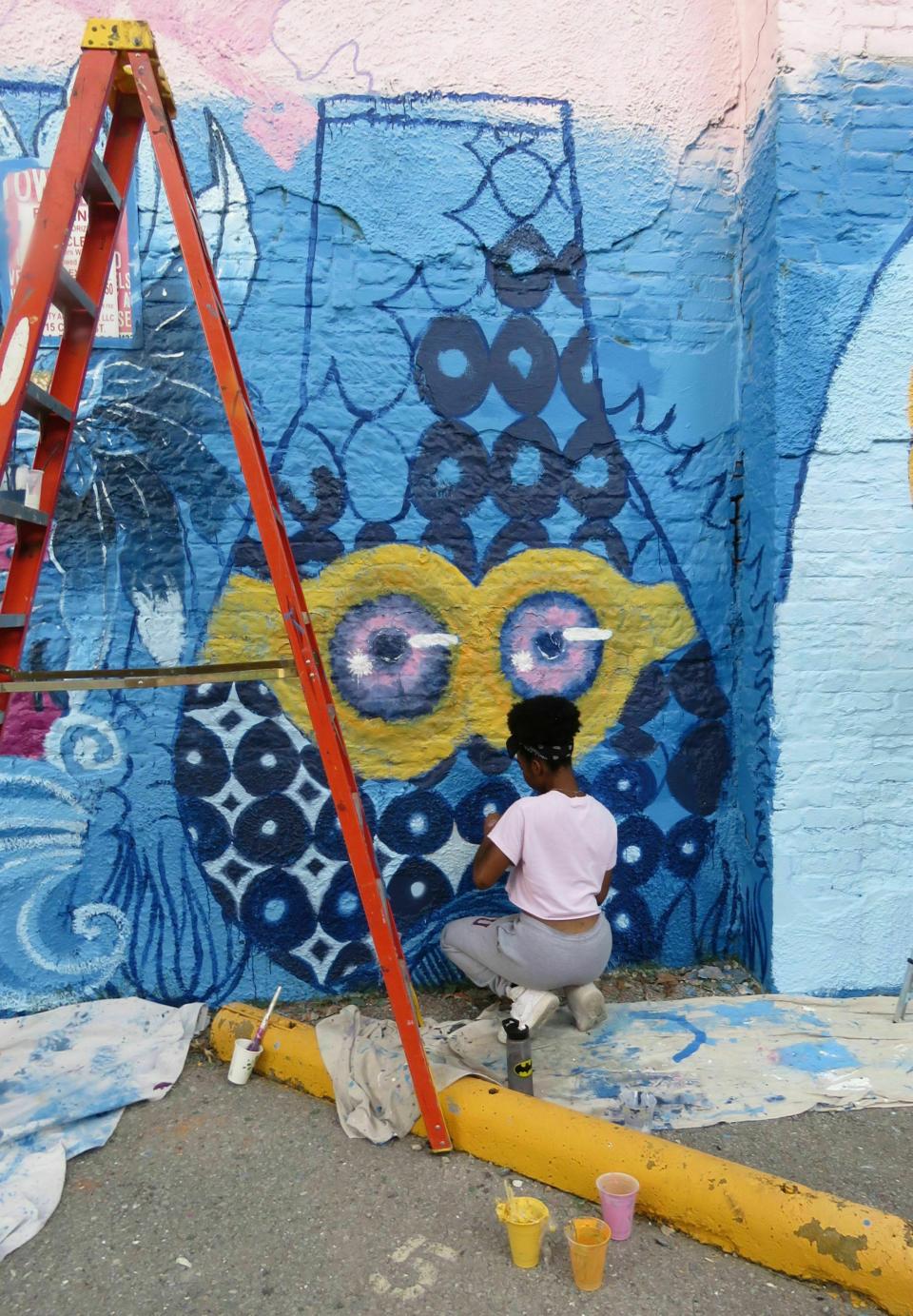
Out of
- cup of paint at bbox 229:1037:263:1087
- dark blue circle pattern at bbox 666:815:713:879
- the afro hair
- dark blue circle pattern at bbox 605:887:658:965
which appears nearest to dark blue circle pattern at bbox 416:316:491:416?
the afro hair

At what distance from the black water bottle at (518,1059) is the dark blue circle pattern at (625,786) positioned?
1058mm

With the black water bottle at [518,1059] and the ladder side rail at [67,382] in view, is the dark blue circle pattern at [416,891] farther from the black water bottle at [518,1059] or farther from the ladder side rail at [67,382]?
the ladder side rail at [67,382]

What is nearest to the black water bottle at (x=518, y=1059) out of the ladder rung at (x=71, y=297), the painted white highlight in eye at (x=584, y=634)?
the painted white highlight in eye at (x=584, y=634)

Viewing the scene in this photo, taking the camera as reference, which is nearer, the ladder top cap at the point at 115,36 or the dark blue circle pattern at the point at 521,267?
the ladder top cap at the point at 115,36

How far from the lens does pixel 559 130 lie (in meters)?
3.52

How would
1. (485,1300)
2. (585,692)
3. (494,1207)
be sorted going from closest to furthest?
(485,1300) < (494,1207) < (585,692)

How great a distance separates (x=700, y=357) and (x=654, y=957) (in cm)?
233

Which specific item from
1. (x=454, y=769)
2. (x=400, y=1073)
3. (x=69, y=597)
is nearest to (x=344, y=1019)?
(x=400, y=1073)

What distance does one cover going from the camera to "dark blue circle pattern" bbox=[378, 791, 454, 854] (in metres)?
3.57

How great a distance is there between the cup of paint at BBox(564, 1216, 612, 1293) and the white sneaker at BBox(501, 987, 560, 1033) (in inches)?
34.8

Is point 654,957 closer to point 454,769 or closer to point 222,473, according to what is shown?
point 454,769

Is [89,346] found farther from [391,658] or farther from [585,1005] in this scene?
[585,1005]

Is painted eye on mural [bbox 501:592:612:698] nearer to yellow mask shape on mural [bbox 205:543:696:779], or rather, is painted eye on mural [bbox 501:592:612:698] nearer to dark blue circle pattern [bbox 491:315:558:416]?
yellow mask shape on mural [bbox 205:543:696:779]

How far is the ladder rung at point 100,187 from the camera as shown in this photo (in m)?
2.31
